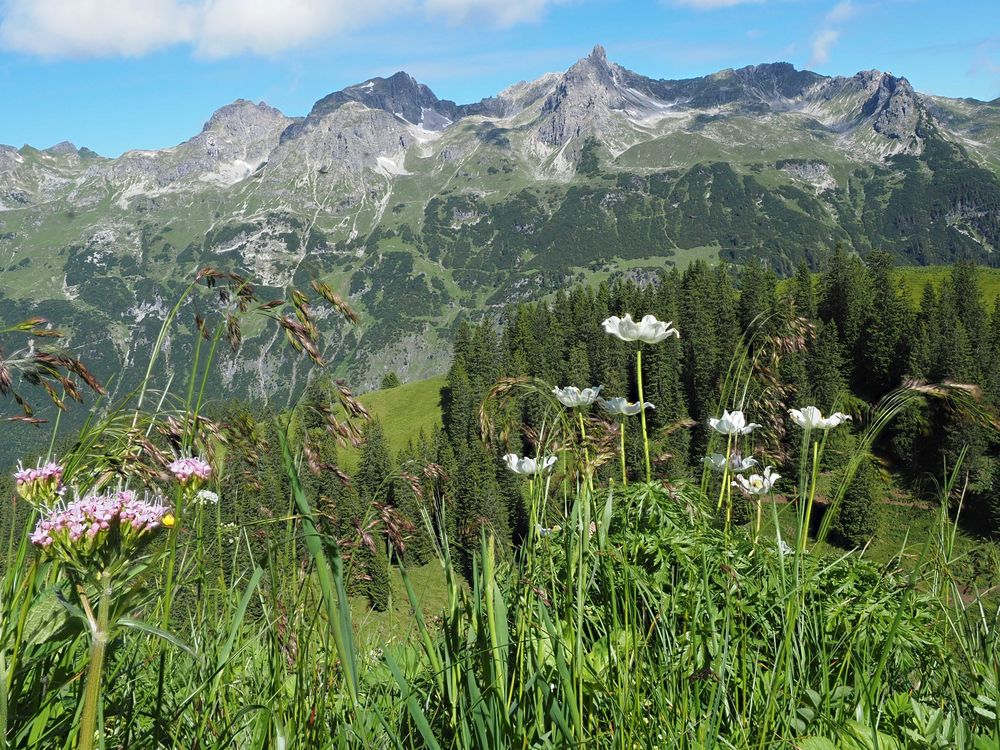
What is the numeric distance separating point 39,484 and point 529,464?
83.9 inches

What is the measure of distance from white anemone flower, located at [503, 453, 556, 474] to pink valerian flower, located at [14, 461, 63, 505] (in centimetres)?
164

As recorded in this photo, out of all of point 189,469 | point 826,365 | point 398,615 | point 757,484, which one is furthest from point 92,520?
point 826,365

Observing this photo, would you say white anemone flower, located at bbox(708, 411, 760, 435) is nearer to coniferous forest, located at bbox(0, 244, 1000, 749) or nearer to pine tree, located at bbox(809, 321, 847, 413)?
coniferous forest, located at bbox(0, 244, 1000, 749)

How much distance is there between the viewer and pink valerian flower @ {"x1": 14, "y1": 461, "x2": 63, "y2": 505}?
2.10 metres

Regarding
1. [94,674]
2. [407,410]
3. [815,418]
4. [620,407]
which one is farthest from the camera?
[407,410]

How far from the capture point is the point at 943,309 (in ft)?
219

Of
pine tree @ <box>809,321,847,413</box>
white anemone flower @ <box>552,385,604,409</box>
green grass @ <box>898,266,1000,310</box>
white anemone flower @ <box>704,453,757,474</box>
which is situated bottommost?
pine tree @ <box>809,321,847,413</box>

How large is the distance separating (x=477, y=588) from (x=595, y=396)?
1857mm

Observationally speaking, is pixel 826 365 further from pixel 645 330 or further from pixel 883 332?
pixel 645 330

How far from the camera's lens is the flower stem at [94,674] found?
1295 millimetres

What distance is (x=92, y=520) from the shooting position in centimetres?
159

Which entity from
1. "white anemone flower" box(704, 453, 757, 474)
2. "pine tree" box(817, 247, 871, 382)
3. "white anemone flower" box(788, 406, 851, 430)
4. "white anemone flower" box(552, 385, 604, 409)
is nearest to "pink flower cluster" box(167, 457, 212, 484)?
"white anemone flower" box(552, 385, 604, 409)

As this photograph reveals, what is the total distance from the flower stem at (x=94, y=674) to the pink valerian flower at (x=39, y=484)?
2.59 ft

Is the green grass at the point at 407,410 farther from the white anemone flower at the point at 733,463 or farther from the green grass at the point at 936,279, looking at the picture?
the white anemone flower at the point at 733,463
